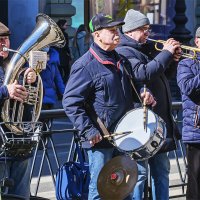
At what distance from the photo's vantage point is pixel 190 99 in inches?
253

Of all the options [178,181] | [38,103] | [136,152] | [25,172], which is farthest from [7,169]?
[178,181]

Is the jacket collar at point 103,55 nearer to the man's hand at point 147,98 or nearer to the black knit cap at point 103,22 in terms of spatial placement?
the black knit cap at point 103,22

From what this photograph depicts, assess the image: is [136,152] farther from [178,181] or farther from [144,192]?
[178,181]

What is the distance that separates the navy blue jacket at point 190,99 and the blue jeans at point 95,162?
102 cm

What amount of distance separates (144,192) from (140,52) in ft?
4.21

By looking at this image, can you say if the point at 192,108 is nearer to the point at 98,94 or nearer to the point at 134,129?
the point at 134,129

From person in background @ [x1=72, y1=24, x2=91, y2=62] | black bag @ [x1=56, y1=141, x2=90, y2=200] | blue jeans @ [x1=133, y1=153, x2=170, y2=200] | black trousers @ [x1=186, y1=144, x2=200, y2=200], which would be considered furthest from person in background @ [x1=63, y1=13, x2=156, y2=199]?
person in background @ [x1=72, y1=24, x2=91, y2=62]

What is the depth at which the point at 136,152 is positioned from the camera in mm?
5566

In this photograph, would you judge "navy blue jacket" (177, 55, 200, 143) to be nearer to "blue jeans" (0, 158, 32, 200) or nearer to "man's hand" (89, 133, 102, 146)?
"man's hand" (89, 133, 102, 146)

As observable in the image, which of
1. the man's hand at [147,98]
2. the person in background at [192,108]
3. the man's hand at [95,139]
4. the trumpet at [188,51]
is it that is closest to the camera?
the man's hand at [95,139]

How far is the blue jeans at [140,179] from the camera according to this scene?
5980mm

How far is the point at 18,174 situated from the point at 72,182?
0.53 meters

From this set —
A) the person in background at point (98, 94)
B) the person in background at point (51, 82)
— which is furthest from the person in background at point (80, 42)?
the person in background at point (98, 94)

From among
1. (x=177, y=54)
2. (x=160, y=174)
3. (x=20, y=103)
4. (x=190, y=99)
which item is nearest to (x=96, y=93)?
(x=20, y=103)
